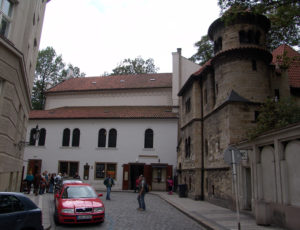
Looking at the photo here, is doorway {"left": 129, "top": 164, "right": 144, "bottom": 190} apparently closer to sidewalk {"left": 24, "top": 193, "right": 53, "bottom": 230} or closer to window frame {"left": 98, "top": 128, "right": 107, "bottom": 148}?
window frame {"left": 98, "top": 128, "right": 107, "bottom": 148}

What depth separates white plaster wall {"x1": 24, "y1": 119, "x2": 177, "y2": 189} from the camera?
30.3 m

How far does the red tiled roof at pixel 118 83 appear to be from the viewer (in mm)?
37500

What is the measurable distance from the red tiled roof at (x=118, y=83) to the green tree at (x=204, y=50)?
5.03m

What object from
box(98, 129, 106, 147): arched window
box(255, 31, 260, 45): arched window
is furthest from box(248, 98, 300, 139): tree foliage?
box(98, 129, 106, 147): arched window

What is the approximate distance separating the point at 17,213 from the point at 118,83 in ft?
112

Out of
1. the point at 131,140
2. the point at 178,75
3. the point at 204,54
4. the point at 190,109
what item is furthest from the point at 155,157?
the point at 204,54

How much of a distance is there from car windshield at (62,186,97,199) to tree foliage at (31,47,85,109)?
38.7 metres

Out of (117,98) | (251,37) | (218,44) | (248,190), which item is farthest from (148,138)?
(248,190)

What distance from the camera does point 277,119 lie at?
1273 cm

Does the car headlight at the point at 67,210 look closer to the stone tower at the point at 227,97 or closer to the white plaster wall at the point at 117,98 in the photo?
the stone tower at the point at 227,97

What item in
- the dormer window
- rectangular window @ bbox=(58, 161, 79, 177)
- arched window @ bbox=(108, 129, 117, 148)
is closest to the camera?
the dormer window

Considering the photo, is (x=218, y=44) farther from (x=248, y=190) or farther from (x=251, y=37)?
(x=248, y=190)

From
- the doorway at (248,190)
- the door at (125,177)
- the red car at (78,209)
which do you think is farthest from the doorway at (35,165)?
the doorway at (248,190)

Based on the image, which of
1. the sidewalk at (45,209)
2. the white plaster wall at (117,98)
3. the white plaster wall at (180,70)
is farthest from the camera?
the white plaster wall at (117,98)
